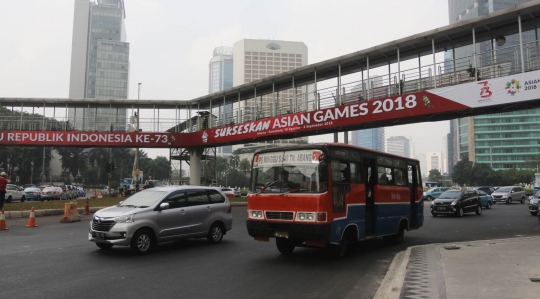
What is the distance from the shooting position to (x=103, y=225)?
372 inches

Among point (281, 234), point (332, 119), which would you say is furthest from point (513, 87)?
point (281, 234)

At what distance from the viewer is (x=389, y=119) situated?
64.4 feet

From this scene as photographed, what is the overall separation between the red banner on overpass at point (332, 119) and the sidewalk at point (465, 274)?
7982 millimetres

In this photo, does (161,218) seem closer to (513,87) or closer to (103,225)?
(103,225)

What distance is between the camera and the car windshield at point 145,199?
1028cm

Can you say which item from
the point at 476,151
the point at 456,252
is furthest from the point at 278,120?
the point at 476,151

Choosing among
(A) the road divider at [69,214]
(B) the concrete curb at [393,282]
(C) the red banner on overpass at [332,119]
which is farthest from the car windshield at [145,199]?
(C) the red banner on overpass at [332,119]

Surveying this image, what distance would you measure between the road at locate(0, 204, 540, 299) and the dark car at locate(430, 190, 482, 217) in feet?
34.0

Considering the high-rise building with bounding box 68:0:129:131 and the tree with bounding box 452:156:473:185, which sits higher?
the high-rise building with bounding box 68:0:129:131

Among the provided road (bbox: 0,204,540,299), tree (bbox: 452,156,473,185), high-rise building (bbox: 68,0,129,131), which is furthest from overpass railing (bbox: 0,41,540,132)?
high-rise building (bbox: 68,0,129,131)

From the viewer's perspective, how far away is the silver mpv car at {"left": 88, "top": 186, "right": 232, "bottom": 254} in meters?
9.38

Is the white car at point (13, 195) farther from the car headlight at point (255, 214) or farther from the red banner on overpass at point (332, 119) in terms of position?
the car headlight at point (255, 214)

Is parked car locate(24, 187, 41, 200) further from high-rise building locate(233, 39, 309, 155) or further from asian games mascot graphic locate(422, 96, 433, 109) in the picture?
high-rise building locate(233, 39, 309, 155)

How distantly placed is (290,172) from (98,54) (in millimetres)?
159833
